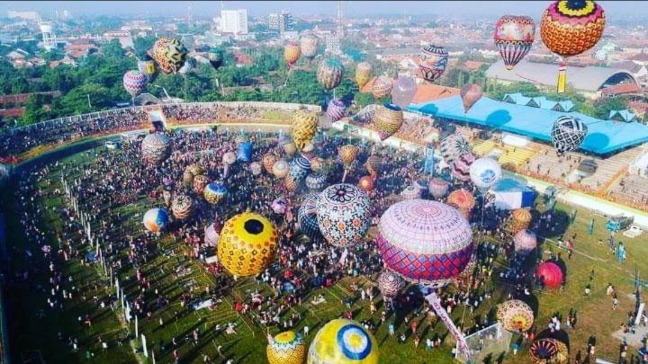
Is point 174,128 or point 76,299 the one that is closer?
point 76,299

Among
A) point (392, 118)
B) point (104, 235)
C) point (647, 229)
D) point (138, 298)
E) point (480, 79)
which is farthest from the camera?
point (480, 79)

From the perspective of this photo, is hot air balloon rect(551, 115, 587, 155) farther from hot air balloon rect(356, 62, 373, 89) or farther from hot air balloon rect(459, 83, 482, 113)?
hot air balloon rect(356, 62, 373, 89)

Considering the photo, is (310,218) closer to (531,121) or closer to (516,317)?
(516,317)

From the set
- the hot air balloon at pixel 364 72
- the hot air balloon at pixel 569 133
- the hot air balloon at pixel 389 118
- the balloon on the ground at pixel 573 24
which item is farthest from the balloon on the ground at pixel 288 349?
the hot air balloon at pixel 364 72

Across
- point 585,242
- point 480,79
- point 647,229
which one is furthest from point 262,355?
point 480,79

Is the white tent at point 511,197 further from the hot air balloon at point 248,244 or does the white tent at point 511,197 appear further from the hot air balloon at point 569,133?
the hot air balloon at point 248,244

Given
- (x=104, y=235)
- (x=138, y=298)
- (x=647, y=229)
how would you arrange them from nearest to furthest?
(x=138, y=298) < (x=104, y=235) < (x=647, y=229)

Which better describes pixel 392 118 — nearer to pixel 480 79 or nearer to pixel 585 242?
pixel 585 242
